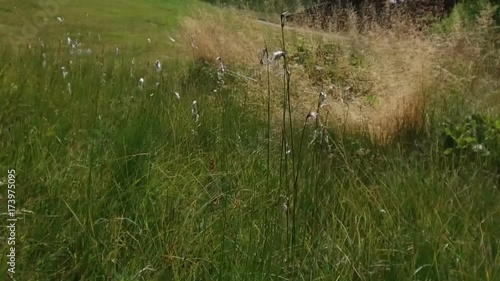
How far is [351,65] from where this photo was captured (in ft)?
18.7

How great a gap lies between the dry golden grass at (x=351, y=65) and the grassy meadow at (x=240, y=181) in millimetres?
34

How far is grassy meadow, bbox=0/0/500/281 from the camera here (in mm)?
1804

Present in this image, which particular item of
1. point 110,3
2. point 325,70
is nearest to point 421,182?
point 325,70

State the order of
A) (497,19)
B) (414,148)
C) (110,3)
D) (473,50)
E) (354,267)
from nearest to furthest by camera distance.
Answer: (354,267)
(414,148)
(473,50)
(497,19)
(110,3)

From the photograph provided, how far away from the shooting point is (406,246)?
6.47 ft

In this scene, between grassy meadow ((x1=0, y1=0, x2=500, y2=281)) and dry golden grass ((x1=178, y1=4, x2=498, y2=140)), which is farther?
dry golden grass ((x1=178, y1=4, x2=498, y2=140))

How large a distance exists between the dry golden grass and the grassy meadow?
0.11 feet

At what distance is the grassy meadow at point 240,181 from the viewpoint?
180cm

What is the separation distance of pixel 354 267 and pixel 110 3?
11.1 meters

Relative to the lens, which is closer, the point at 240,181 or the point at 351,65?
the point at 240,181

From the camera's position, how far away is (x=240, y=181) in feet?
8.00

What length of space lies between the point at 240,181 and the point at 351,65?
11.5ft

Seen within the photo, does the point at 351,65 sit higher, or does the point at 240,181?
the point at 240,181

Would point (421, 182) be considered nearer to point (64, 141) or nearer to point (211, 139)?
point (211, 139)
